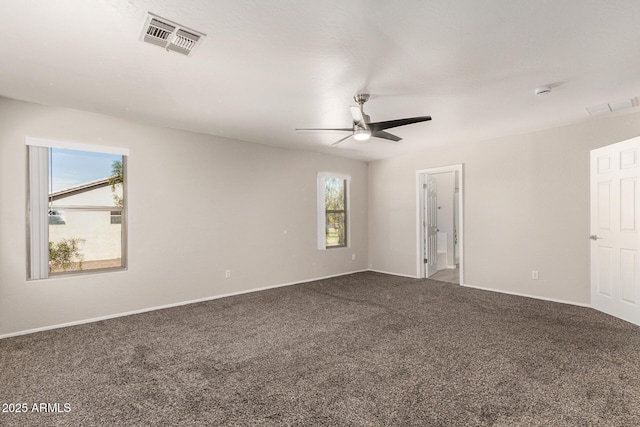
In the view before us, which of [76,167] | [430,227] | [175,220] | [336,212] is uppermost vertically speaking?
[76,167]

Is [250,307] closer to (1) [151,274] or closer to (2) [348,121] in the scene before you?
(1) [151,274]

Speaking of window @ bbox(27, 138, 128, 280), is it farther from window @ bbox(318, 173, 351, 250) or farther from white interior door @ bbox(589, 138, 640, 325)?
white interior door @ bbox(589, 138, 640, 325)

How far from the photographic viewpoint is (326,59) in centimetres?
259

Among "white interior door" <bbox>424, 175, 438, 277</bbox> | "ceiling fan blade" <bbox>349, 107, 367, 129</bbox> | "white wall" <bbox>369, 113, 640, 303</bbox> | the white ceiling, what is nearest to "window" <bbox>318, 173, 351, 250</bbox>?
"white wall" <bbox>369, 113, 640, 303</bbox>

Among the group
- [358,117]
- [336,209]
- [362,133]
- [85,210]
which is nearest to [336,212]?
[336,209]

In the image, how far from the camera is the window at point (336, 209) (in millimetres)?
6633

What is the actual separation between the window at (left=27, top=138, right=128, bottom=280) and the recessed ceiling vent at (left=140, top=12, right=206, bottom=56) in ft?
7.54

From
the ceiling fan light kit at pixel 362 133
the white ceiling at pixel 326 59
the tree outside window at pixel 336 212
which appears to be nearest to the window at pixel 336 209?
the tree outside window at pixel 336 212

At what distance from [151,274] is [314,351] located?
2.66 m

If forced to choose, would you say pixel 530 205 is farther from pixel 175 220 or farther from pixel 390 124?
pixel 175 220

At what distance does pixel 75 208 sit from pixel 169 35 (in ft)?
9.06

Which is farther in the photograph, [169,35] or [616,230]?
[616,230]

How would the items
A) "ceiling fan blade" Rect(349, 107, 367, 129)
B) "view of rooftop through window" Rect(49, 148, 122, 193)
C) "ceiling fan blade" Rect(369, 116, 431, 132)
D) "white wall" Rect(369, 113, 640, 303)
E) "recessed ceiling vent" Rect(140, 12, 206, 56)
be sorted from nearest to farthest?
"recessed ceiling vent" Rect(140, 12, 206, 56) < "ceiling fan blade" Rect(349, 107, 367, 129) < "ceiling fan blade" Rect(369, 116, 431, 132) < "view of rooftop through window" Rect(49, 148, 122, 193) < "white wall" Rect(369, 113, 640, 303)

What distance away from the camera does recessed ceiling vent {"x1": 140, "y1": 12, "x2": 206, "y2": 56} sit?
2.10 meters
